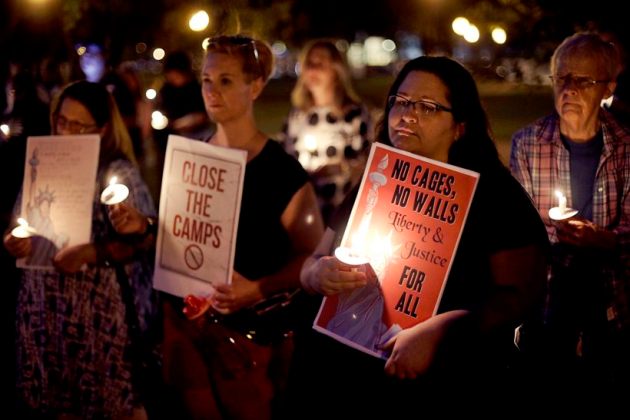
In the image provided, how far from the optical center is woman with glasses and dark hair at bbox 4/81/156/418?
3.79 meters

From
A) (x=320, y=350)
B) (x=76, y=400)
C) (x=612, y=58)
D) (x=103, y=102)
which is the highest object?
(x=612, y=58)

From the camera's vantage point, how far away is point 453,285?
8.28 feet

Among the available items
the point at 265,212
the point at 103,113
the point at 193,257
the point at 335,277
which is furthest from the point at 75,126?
the point at 335,277

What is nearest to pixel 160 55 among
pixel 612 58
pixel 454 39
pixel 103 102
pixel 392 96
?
pixel 454 39

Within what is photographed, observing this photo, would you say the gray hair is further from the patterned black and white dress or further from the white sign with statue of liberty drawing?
the white sign with statue of liberty drawing

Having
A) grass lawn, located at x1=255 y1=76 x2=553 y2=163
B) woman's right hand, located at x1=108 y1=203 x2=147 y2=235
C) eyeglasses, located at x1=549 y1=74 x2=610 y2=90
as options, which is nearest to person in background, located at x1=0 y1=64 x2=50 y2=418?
woman's right hand, located at x1=108 y1=203 x2=147 y2=235

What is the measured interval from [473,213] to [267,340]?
1.29 meters

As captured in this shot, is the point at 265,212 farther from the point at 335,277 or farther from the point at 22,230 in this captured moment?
the point at 22,230

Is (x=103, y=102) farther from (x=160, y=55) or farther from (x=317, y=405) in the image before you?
(x=160, y=55)

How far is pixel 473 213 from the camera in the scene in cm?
250

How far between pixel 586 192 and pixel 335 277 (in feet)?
6.29

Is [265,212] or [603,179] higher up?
[603,179]

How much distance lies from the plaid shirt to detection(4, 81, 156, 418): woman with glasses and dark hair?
194 cm

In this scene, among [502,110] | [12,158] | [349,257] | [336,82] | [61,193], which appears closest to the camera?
[349,257]
